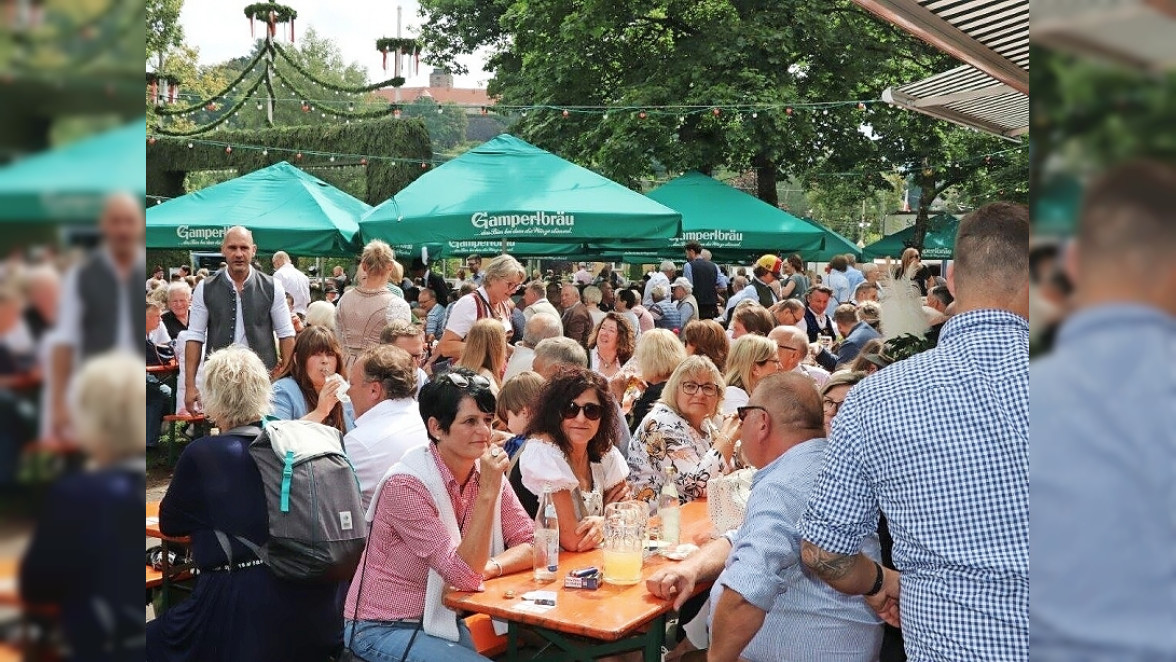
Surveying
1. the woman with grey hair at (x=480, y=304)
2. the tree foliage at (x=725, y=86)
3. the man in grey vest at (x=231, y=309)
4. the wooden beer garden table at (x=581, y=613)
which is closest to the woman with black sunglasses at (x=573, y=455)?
the wooden beer garden table at (x=581, y=613)

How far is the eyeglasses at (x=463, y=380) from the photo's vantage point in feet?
11.5

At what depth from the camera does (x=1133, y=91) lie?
1.25 ft

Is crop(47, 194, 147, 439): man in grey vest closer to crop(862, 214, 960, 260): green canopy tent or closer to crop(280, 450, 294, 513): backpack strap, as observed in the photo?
crop(280, 450, 294, 513): backpack strap

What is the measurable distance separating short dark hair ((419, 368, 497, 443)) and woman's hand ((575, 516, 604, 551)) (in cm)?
67

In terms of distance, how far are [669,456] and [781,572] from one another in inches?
81.0

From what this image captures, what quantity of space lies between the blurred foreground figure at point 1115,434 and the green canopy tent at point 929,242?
18221mm

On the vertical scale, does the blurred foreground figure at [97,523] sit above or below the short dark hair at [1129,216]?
below

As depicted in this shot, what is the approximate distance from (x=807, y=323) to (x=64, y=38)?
9.83m

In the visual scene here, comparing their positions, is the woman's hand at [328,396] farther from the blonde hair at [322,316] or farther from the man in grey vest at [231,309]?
the blonde hair at [322,316]

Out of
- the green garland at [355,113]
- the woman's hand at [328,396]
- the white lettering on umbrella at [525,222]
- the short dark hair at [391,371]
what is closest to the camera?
the short dark hair at [391,371]

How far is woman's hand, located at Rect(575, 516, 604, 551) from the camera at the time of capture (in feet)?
12.6

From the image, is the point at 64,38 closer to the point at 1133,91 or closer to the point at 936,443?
the point at 1133,91

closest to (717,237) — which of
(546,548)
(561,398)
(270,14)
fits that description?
(561,398)

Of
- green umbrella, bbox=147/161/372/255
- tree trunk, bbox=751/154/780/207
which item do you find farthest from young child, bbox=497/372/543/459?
tree trunk, bbox=751/154/780/207
